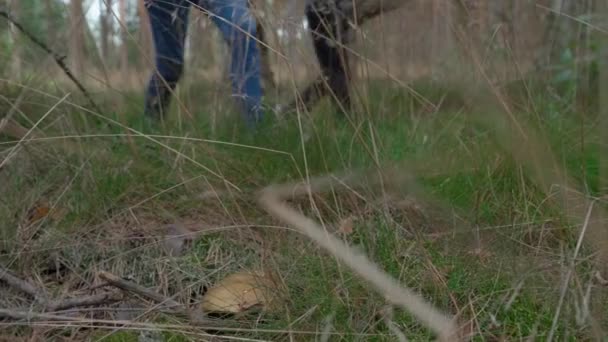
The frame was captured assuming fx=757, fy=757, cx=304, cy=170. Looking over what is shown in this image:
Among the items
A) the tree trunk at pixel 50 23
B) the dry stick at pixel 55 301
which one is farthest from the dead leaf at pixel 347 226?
the tree trunk at pixel 50 23

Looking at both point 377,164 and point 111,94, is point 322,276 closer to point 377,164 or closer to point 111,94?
point 377,164

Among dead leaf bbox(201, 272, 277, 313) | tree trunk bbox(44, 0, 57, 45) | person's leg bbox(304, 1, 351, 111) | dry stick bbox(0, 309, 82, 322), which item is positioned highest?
tree trunk bbox(44, 0, 57, 45)

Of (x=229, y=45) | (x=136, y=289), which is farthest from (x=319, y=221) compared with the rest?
(x=229, y=45)

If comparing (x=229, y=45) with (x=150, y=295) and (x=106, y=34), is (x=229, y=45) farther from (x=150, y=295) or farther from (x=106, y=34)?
(x=150, y=295)

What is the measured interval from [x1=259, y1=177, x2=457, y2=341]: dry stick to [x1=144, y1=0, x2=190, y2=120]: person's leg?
2.72 feet

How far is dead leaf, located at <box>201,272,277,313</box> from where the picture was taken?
1397mm

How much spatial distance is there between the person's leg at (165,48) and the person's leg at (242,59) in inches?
6.1

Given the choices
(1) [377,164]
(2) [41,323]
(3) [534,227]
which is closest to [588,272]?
(3) [534,227]

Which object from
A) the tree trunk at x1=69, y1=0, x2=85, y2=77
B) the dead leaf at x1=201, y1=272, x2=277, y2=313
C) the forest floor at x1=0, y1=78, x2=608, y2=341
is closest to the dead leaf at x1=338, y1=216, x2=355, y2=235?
the forest floor at x1=0, y1=78, x2=608, y2=341

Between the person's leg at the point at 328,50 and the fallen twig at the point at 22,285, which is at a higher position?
the person's leg at the point at 328,50

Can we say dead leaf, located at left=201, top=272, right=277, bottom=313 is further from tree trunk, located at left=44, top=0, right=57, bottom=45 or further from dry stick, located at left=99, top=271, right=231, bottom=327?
tree trunk, located at left=44, top=0, right=57, bottom=45

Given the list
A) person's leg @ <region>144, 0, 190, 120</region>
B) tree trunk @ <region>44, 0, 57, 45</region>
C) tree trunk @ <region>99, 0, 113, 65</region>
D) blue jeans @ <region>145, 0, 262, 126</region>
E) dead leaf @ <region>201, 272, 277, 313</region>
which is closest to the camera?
dead leaf @ <region>201, 272, 277, 313</region>

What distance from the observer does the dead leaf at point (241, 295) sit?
140 centimetres

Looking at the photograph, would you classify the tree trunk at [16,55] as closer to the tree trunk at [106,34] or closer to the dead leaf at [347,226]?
the tree trunk at [106,34]
